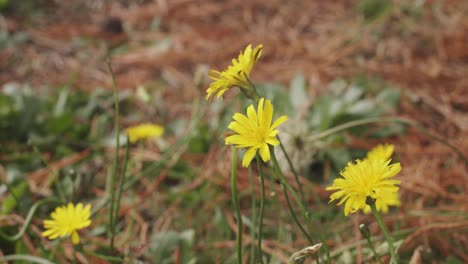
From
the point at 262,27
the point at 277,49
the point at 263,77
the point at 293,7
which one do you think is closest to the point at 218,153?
the point at 263,77

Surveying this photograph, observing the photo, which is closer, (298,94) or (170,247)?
(170,247)

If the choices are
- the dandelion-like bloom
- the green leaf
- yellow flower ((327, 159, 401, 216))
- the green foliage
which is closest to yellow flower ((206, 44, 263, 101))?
yellow flower ((327, 159, 401, 216))

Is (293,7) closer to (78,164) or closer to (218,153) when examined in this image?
(218,153)

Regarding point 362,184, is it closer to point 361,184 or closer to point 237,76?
point 361,184

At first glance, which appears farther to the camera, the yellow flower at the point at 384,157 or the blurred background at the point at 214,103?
the blurred background at the point at 214,103

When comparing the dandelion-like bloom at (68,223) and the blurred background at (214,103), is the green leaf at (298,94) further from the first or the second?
the dandelion-like bloom at (68,223)

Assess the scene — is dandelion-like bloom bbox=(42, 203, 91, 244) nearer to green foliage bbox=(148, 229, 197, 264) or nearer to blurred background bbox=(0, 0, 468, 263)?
blurred background bbox=(0, 0, 468, 263)

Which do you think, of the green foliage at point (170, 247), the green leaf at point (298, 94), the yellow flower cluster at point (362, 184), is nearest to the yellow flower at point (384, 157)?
the yellow flower cluster at point (362, 184)

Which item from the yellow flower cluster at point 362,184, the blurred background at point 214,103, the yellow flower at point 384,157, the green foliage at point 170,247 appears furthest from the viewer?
the blurred background at point 214,103

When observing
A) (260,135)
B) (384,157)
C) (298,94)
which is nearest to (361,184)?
(260,135)
